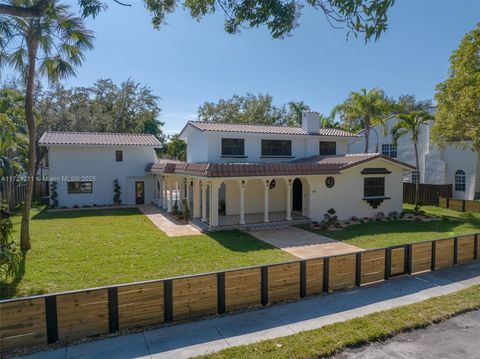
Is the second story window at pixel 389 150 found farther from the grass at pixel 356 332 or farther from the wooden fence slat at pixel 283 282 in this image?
the wooden fence slat at pixel 283 282

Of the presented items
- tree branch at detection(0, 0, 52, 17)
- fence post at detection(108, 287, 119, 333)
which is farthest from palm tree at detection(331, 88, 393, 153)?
fence post at detection(108, 287, 119, 333)

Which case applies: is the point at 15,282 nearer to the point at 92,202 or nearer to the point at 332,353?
the point at 332,353

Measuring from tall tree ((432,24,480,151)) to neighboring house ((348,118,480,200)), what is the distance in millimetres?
4860

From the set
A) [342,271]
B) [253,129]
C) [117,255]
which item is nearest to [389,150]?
[253,129]

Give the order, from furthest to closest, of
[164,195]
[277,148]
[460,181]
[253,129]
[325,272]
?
[460,181], [164,195], [277,148], [253,129], [325,272]

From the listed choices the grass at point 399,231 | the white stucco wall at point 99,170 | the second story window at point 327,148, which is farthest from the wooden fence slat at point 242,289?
the white stucco wall at point 99,170

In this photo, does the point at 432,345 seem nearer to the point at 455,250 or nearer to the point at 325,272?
the point at 325,272

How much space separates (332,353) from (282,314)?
1617 mm

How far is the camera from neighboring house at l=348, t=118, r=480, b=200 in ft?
79.6

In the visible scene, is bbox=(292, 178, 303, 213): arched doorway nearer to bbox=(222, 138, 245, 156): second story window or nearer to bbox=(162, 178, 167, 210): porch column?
bbox=(222, 138, 245, 156): second story window

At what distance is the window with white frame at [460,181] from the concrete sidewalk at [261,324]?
1926cm

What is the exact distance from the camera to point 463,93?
17156 mm

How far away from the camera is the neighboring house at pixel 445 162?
24.2 meters

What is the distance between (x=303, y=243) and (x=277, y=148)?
8937 mm
